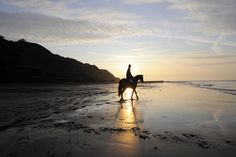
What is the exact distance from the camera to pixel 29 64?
86.6m

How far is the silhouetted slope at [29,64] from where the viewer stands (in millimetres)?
63375

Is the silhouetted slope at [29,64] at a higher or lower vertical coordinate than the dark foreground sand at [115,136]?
higher

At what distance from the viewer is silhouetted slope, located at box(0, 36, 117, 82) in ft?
208

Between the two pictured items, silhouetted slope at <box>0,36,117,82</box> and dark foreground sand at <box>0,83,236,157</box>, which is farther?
silhouetted slope at <box>0,36,117,82</box>

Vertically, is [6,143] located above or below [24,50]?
below

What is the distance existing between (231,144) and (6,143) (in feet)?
23.4

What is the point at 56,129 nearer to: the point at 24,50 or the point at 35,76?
the point at 35,76

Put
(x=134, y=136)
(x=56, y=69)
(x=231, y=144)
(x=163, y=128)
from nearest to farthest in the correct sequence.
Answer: (x=231, y=144) → (x=134, y=136) → (x=163, y=128) → (x=56, y=69)

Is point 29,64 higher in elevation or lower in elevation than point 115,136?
higher

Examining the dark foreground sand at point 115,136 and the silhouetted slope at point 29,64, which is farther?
the silhouetted slope at point 29,64

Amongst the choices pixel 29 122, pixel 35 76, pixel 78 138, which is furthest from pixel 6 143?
pixel 35 76

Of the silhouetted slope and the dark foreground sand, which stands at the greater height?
the silhouetted slope

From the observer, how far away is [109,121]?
13.9 metres

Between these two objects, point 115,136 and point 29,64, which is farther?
point 29,64
